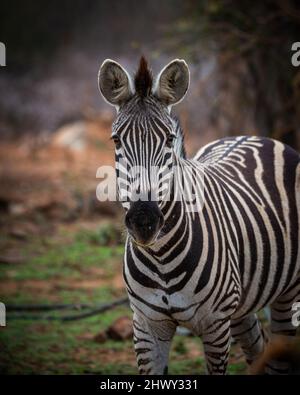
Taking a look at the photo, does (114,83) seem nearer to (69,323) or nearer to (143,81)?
(143,81)

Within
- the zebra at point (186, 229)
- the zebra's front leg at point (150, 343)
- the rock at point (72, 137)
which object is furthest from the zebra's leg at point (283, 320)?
the rock at point (72, 137)

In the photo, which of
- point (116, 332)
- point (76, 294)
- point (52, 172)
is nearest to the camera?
point (116, 332)

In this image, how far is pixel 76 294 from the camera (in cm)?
757

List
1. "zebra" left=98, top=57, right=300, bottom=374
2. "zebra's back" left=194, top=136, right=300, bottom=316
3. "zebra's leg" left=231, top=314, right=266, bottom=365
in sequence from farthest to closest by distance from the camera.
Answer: "zebra's leg" left=231, top=314, right=266, bottom=365 < "zebra's back" left=194, top=136, right=300, bottom=316 < "zebra" left=98, top=57, right=300, bottom=374

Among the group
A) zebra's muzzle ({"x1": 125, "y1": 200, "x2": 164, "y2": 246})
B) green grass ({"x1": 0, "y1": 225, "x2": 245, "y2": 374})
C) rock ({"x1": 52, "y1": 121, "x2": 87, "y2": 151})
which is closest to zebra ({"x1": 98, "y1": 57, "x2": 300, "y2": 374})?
zebra's muzzle ({"x1": 125, "y1": 200, "x2": 164, "y2": 246})

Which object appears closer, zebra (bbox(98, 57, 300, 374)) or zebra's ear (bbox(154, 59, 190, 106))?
zebra (bbox(98, 57, 300, 374))

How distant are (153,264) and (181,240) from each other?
0.66 ft

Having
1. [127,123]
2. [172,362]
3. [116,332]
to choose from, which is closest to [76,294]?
[116,332]

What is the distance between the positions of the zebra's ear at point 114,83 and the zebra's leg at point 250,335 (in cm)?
187

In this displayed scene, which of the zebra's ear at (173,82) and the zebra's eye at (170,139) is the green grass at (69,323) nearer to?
the zebra's eye at (170,139)

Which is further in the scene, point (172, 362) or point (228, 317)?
point (172, 362)

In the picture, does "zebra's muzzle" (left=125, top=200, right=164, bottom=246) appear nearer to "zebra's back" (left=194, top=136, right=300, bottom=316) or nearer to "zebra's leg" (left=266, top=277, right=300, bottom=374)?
"zebra's back" (left=194, top=136, right=300, bottom=316)

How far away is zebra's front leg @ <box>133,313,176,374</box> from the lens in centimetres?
392

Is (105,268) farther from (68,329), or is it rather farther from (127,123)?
(127,123)
